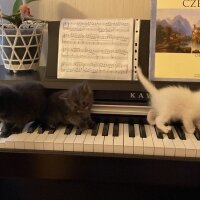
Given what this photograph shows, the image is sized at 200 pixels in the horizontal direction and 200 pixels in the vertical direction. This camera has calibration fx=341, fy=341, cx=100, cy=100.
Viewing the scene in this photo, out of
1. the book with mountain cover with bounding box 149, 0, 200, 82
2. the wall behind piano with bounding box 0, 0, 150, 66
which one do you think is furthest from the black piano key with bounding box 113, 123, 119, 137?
the wall behind piano with bounding box 0, 0, 150, 66

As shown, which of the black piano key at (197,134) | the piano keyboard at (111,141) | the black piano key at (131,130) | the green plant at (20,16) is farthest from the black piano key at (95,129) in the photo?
the green plant at (20,16)

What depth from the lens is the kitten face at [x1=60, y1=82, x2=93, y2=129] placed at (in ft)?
3.56

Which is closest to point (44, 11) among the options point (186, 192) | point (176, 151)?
point (176, 151)

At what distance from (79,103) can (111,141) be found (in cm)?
17

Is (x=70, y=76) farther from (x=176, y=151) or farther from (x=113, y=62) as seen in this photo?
(x=176, y=151)

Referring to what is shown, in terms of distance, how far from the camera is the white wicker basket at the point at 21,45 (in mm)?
1246

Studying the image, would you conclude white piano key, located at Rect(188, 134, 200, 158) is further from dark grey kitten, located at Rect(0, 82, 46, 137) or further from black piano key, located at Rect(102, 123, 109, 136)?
dark grey kitten, located at Rect(0, 82, 46, 137)

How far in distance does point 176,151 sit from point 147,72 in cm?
31

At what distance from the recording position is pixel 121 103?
3.75 ft

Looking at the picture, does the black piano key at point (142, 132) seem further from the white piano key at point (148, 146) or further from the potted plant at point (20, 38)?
the potted plant at point (20, 38)

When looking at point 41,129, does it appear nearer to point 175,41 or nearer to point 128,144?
point 128,144

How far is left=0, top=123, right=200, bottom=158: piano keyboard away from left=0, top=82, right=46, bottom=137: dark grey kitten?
4 centimetres

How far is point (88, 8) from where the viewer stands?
1.55m

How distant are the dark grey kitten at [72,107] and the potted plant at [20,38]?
10.2 inches
